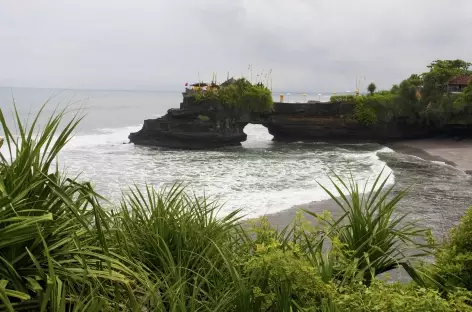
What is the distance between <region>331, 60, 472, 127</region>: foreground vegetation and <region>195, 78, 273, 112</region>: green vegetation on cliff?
6.28 m

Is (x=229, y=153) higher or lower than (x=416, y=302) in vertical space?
lower

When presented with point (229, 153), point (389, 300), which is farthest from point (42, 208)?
point (229, 153)

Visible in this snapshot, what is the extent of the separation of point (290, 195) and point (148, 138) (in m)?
22.0

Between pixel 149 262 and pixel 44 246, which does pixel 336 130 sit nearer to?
pixel 149 262

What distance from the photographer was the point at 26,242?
2320mm

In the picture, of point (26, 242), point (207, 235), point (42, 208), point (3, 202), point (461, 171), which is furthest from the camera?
point (461, 171)

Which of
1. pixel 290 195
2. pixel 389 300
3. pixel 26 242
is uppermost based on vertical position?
pixel 26 242

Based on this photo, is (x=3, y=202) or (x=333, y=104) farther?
(x=333, y=104)

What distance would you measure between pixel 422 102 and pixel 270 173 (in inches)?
705

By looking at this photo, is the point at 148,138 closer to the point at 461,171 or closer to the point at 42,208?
the point at 461,171

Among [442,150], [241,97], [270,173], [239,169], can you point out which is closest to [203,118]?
[241,97]

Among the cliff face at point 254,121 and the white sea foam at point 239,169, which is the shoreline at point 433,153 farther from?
the cliff face at point 254,121

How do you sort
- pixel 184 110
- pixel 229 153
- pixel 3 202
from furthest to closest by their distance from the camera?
pixel 184 110
pixel 229 153
pixel 3 202

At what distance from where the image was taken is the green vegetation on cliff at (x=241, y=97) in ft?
113
